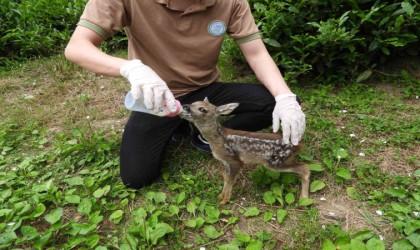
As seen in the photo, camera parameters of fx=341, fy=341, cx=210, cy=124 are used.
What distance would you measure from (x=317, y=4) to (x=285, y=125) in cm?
235

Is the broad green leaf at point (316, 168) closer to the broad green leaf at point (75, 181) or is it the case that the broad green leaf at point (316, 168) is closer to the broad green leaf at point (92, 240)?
the broad green leaf at point (92, 240)

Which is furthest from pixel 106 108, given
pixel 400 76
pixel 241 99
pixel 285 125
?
pixel 400 76

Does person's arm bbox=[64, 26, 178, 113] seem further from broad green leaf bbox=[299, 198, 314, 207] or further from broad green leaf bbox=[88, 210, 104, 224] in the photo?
broad green leaf bbox=[299, 198, 314, 207]

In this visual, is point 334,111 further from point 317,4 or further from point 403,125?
point 317,4

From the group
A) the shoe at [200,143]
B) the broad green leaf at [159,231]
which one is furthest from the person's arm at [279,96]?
the broad green leaf at [159,231]

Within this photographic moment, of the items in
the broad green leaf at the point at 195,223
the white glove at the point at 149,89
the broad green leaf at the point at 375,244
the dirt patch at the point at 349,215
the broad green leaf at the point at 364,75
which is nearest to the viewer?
the broad green leaf at the point at 375,244

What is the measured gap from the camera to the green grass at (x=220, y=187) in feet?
9.36

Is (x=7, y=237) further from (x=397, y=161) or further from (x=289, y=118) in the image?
(x=397, y=161)

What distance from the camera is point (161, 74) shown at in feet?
12.2

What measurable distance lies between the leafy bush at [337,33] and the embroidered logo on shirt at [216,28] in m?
1.40

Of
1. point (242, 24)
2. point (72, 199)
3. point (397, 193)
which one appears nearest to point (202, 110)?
point (242, 24)

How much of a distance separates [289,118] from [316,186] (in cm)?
72

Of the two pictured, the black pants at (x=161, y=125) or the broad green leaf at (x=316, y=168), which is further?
the black pants at (x=161, y=125)

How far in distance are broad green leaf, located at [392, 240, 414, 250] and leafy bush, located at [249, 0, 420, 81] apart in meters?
2.65
